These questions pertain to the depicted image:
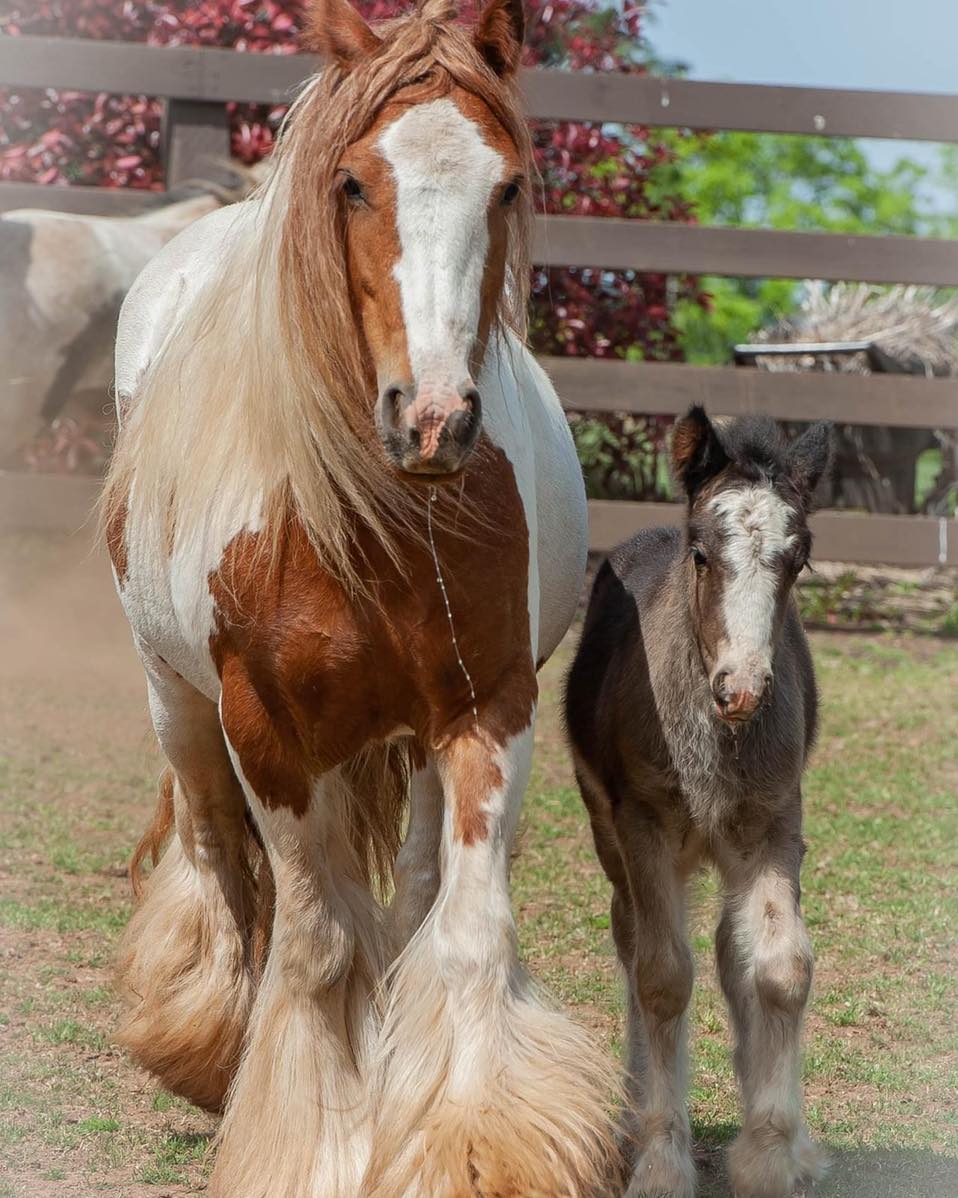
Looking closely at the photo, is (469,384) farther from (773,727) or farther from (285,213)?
(773,727)

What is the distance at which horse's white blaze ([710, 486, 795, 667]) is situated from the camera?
320 cm

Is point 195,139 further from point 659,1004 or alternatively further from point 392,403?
point 392,403

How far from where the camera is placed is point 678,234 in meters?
8.88

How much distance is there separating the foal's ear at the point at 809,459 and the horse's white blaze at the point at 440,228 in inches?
45.0

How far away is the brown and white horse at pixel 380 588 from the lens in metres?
2.66

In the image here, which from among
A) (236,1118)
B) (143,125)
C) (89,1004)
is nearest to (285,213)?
(236,1118)

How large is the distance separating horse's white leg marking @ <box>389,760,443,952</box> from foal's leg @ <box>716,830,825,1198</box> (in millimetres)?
722

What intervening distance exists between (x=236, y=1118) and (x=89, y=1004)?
52.5 inches

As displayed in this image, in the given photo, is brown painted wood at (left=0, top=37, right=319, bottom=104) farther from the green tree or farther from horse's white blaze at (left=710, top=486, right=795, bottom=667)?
the green tree

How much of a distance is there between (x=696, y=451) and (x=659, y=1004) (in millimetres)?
1237

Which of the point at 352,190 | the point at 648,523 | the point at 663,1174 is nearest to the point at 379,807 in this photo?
the point at 663,1174

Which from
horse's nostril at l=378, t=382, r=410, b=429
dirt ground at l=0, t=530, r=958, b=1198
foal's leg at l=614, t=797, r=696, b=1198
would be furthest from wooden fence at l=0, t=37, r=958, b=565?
horse's nostril at l=378, t=382, r=410, b=429

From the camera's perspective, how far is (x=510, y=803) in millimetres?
2955

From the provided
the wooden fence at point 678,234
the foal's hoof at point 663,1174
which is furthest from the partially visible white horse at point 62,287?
the foal's hoof at point 663,1174
